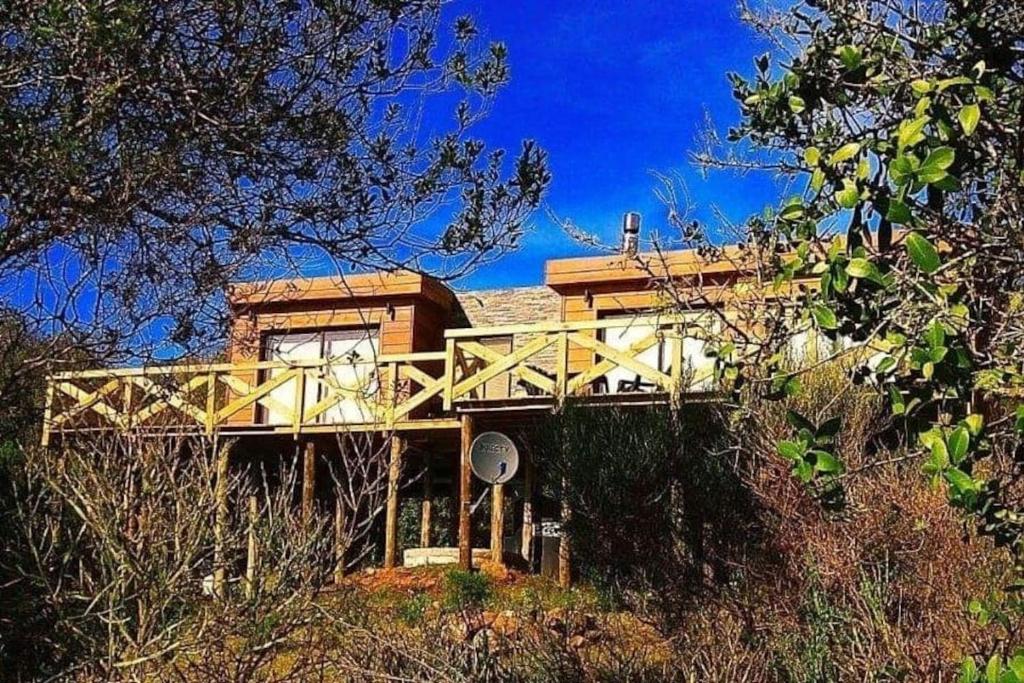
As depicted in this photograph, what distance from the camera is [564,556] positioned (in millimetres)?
13000

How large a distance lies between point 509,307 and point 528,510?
495cm

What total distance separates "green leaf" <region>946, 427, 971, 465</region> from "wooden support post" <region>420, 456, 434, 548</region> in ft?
46.6

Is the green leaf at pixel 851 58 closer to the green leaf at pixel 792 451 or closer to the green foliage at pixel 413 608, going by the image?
the green leaf at pixel 792 451

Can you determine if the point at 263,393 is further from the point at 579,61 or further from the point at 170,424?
the point at 579,61

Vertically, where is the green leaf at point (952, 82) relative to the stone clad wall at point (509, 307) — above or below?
below

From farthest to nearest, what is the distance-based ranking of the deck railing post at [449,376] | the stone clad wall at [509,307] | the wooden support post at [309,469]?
1. the stone clad wall at [509,307]
2. the deck railing post at [449,376]
3. the wooden support post at [309,469]

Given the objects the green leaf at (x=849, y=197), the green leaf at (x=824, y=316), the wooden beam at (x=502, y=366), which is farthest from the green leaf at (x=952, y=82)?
the wooden beam at (x=502, y=366)

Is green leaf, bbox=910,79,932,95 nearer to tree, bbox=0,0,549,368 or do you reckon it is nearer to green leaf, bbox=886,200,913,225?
green leaf, bbox=886,200,913,225

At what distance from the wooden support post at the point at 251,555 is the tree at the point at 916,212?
3.66 m

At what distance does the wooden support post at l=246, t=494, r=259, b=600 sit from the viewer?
20.9 feet

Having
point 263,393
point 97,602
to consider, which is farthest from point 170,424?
point 263,393

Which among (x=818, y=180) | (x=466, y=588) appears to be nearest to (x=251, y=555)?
(x=818, y=180)

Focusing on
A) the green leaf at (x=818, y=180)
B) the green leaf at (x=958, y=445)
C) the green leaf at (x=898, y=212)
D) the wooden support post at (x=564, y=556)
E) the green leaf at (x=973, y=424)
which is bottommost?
the wooden support post at (x=564, y=556)

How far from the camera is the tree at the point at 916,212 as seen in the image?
7.95ft
